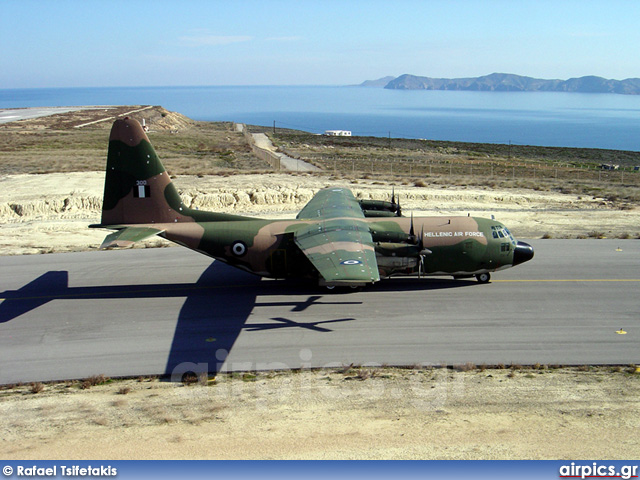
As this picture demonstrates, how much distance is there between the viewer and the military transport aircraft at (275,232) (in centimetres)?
2623

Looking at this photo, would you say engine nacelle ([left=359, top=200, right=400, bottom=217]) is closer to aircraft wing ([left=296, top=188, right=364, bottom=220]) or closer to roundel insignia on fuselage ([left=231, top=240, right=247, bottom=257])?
aircraft wing ([left=296, top=188, right=364, bottom=220])

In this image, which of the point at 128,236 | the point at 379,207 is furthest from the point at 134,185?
the point at 379,207

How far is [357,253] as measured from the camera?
888 inches

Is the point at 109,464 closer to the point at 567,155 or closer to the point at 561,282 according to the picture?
the point at 561,282

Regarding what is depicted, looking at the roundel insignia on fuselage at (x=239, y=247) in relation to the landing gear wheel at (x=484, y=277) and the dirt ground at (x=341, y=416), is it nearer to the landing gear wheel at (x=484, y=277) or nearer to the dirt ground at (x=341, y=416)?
the dirt ground at (x=341, y=416)

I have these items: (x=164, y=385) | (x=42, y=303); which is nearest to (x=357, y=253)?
(x=164, y=385)

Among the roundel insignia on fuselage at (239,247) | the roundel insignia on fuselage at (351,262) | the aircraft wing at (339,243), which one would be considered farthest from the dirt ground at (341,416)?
the roundel insignia on fuselage at (239,247)

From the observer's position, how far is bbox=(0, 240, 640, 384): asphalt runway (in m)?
20.3

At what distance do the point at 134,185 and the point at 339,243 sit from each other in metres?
11.6

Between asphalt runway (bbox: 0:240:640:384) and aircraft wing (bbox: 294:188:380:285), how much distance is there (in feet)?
9.01

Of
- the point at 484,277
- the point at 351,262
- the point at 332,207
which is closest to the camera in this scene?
the point at 351,262

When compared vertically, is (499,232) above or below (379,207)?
below

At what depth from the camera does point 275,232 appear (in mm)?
27219

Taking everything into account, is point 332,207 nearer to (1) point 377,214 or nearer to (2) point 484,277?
(1) point 377,214
